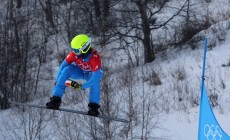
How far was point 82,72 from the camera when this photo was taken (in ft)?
26.7

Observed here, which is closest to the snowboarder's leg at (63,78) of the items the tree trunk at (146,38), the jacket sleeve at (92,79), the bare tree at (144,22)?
the jacket sleeve at (92,79)

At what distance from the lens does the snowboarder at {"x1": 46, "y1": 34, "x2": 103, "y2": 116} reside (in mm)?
7699

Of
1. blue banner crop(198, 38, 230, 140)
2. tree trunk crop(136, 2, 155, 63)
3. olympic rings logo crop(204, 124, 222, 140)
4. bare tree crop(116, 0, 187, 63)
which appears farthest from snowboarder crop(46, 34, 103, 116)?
tree trunk crop(136, 2, 155, 63)

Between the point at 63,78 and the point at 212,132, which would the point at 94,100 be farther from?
the point at 212,132

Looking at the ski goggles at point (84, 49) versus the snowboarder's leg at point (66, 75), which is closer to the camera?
the ski goggles at point (84, 49)

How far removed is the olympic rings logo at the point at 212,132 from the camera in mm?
9352

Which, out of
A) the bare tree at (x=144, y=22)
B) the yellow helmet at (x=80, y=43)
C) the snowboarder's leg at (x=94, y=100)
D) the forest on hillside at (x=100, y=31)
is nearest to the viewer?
the yellow helmet at (x=80, y=43)

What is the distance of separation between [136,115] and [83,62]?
9.00 m

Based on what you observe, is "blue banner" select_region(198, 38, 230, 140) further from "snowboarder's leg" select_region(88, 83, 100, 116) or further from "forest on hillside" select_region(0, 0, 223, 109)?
"forest on hillside" select_region(0, 0, 223, 109)

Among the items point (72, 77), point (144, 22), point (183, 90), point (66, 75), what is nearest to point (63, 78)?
point (66, 75)

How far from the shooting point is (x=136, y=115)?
16.6 meters

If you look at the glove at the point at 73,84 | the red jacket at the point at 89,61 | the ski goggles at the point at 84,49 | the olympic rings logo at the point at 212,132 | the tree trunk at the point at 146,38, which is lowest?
the olympic rings logo at the point at 212,132

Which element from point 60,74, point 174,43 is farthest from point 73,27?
point 60,74

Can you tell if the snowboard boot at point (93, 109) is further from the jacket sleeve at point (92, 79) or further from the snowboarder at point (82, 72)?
the jacket sleeve at point (92, 79)
